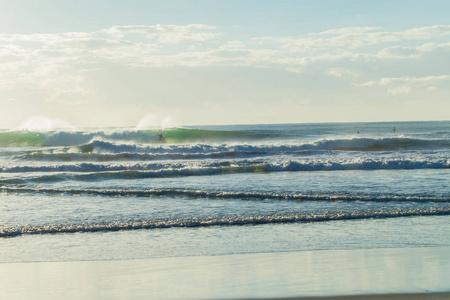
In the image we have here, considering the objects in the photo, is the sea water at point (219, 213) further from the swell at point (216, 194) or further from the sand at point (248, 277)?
the sand at point (248, 277)

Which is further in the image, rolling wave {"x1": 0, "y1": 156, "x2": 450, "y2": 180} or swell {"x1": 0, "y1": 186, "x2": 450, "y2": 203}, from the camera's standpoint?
rolling wave {"x1": 0, "y1": 156, "x2": 450, "y2": 180}

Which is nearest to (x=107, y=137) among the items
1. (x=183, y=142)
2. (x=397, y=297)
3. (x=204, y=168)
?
(x=183, y=142)

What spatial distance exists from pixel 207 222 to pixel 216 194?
135 inches

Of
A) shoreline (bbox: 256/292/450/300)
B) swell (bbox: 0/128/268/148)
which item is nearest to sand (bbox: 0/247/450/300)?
shoreline (bbox: 256/292/450/300)

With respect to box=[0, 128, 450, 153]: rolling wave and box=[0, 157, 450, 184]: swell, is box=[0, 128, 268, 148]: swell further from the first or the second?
box=[0, 157, 450, 184]: swell

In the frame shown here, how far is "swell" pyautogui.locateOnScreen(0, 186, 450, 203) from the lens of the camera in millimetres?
11352

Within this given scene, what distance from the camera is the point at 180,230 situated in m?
8.65

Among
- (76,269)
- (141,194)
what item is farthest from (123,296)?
(141,194)

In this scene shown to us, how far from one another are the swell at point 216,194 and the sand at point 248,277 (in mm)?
4636

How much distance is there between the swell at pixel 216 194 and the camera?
37.2ft

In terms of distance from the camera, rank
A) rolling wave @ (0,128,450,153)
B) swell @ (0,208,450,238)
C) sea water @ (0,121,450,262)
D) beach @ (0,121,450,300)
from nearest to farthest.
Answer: beach @ (0,121,450,300)
sea water @ (0,121,450,262)
swell @ (0,208,450,238)
rolling wave @ (0,128,450,153)

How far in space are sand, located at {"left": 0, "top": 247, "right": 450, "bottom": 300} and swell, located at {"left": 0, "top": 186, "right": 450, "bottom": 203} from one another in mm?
4636

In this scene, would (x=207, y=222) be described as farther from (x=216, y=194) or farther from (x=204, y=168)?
(x=204, y=168)

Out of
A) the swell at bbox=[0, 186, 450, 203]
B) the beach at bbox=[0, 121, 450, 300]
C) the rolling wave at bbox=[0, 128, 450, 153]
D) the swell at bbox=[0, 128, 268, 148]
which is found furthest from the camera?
the swell at bbox=[0, 128, 268, 148]
